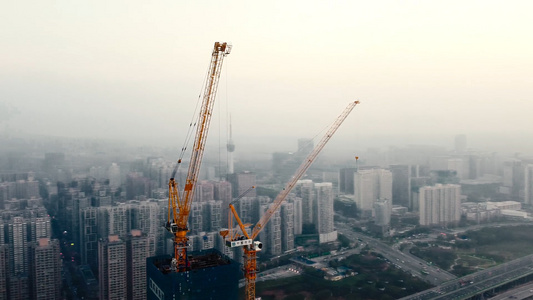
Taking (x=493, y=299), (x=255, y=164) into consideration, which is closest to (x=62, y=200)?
(x=255, y=164)

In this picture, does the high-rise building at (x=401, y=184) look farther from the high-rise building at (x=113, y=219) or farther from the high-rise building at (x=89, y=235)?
the high-rise building at (x=89, y=235)

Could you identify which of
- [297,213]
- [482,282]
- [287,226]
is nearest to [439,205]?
[297,213]

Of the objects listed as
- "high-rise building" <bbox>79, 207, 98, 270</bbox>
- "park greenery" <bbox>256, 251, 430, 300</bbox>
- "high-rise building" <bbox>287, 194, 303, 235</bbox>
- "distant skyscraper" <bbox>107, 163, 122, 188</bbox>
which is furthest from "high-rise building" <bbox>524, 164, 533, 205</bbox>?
"high-rise building" <bbox>79, 207, 98, 270</bbox>

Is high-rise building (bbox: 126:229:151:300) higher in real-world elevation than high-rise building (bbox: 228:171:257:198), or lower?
lower

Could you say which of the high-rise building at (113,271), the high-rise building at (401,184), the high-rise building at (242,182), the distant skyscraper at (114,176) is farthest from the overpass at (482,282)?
the distant skyscraper at (114,176)

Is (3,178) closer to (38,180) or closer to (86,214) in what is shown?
(38,180)

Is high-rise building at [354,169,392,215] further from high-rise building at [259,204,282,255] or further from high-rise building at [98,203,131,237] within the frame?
high-rise building at [98,203,131,237]

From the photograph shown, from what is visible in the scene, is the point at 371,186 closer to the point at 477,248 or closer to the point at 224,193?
the point at 477,248
